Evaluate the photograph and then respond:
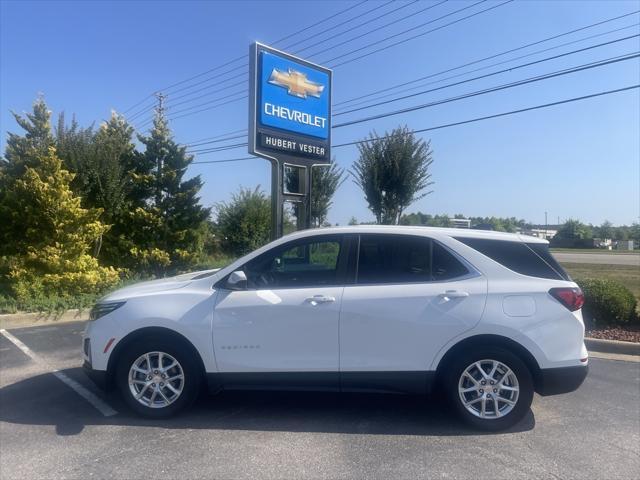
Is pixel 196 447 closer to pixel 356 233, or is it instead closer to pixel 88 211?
pixel 356 233

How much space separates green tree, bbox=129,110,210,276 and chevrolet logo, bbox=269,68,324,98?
5701 millimetres

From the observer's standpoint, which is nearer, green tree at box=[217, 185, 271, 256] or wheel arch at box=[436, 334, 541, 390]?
wheel arch at box=[436, 334, 541, 390]

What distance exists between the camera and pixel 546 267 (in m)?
4.47

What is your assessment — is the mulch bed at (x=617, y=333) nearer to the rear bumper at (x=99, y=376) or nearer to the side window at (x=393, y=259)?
the side window at (x=393, y=259)

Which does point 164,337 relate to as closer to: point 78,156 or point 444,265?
point 444,265

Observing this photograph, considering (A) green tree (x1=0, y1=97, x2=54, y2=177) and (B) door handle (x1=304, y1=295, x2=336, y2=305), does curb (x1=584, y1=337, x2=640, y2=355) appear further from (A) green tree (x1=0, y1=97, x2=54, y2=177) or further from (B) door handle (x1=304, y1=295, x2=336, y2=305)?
(A) green tree (x1=0, y1=97, x2=54, y2=177)

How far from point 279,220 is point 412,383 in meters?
5.71

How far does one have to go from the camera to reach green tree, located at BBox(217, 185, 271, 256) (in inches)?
766

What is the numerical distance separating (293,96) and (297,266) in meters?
6.13

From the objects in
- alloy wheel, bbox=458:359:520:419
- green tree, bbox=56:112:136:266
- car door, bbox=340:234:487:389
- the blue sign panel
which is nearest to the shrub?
alloy wheel, bbox=458:359:520:419

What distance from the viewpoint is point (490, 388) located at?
14.2 ft

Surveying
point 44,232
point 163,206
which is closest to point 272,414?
point 44,232

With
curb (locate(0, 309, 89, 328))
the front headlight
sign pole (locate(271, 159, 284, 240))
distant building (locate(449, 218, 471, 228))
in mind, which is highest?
sign pole (locate(271, 159, 284, 240))

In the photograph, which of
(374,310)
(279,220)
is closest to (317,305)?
(374,310)
